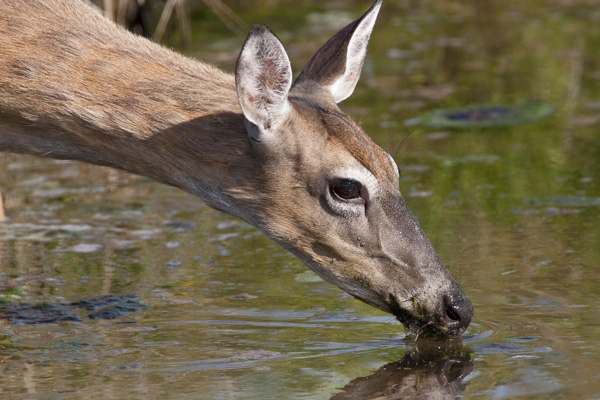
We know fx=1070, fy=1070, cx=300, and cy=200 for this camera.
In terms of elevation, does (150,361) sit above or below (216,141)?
below

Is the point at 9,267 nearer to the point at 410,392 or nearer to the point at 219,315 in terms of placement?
the point at 219,315

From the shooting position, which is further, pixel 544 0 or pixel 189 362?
pixel 544 0

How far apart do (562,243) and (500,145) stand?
8.22 ft

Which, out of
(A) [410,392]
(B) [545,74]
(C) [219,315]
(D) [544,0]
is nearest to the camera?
(A) [410,392]

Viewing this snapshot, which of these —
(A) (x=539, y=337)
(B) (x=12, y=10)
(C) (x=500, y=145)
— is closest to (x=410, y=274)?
(A) (x=539, y=337)

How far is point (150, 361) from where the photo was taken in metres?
5.02

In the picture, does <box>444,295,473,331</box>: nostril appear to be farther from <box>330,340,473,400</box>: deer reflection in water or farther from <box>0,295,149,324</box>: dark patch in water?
<box>0,295,149,324</box>: dark patch in water

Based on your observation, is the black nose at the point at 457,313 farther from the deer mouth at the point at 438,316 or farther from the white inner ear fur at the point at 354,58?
the white inner ear fur at the point at 354,58

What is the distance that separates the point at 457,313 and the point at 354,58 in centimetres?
166

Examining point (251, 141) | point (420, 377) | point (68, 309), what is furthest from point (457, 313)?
point (68, 309)

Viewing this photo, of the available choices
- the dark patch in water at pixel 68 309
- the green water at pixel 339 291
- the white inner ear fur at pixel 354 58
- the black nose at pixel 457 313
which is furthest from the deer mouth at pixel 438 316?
the dark patch in water at pixel 68 309

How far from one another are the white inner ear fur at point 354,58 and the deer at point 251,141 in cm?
2

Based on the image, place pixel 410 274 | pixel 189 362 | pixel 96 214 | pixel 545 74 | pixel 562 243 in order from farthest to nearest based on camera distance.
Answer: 1. pixel 545 74
2. pixel 96 214
3. pixel 562 243
4. pixel 410 274
5. pixel 189 362

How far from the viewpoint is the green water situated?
15.6 ft
